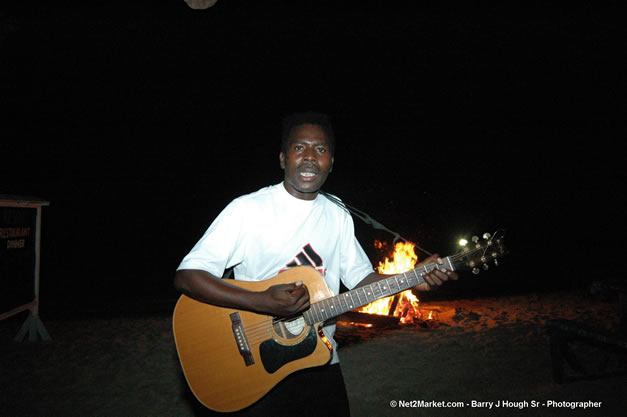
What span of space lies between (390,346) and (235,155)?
779 centimetres

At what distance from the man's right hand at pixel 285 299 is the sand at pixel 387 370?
2646 mm

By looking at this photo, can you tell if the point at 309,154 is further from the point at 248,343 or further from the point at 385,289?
the point at 248,343

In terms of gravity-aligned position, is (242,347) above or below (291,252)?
below

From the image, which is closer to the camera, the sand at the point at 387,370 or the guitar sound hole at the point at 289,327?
the guitar sound hole at the point at 289,327

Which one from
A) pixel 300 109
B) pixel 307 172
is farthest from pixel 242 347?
pixel 300 109

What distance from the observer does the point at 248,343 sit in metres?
2.27

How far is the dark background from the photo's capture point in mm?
9117

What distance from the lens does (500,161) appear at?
12.6 meters

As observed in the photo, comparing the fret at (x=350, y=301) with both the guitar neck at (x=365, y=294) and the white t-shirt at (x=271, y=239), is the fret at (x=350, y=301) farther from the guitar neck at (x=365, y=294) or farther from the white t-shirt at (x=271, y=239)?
the white t-shirt at (x=271, y=239)

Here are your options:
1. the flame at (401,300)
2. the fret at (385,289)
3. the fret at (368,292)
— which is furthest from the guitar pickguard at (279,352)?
the flame at (401,300)

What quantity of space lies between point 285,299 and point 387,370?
3838mm

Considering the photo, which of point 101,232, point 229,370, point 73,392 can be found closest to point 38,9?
point 101,232

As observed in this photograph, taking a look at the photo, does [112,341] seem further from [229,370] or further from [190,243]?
[229,370]

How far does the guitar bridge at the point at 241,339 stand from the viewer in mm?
2242
